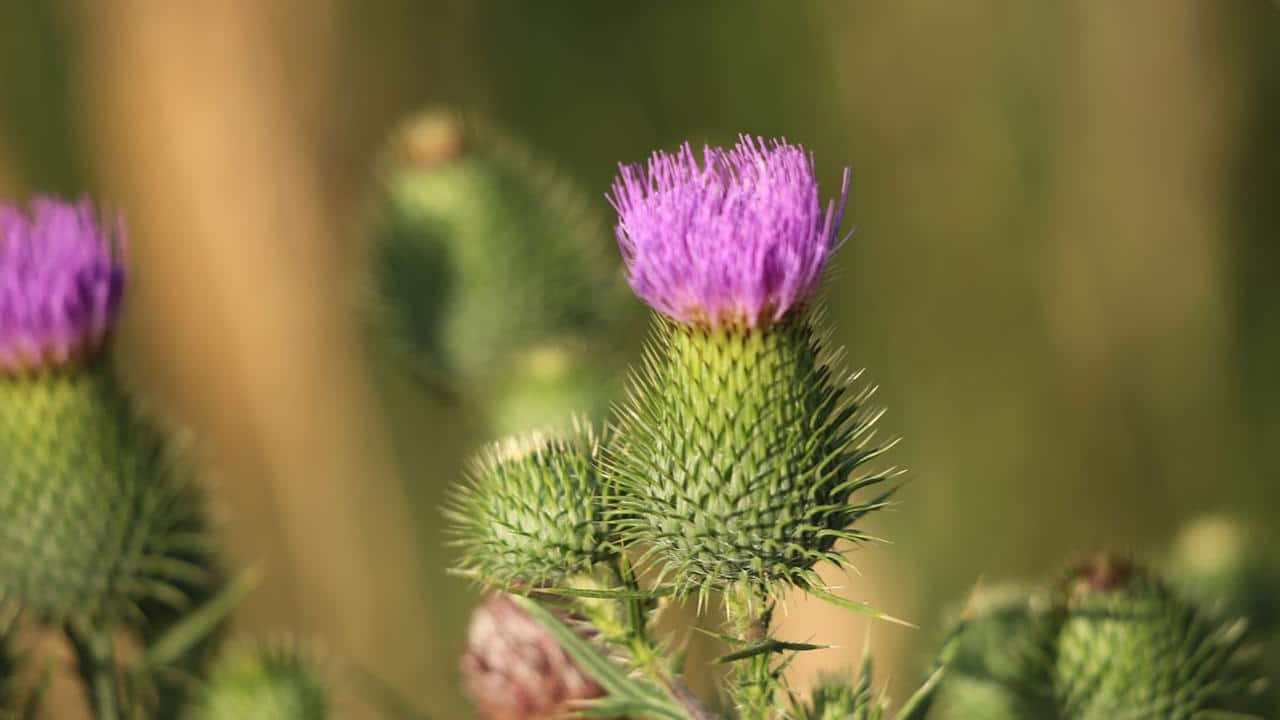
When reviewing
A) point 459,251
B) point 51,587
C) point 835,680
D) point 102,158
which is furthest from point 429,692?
point 835,680

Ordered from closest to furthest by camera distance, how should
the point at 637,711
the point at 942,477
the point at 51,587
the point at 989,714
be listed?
the point at 637,711
the point at 989,714
the point at 51,587
the point at 942,477

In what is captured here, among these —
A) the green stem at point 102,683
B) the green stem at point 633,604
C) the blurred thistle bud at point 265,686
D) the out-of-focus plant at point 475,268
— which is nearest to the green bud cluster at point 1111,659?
the green stem at point 633,604

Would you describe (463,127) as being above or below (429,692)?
above

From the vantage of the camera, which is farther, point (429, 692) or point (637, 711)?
point (429, 692)

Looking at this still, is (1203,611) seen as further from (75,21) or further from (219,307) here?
(75,21)

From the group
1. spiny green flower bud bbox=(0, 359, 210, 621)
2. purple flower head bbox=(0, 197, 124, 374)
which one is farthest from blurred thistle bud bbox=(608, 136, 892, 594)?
purple flower head bbox=(0, 197, 124, 374)

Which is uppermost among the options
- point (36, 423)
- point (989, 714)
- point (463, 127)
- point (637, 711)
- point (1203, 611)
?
point (463, 127)

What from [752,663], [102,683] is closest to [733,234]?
[752,663]

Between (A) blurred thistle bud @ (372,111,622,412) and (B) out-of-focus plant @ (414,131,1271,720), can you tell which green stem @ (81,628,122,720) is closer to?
(B) out-of-focus plant @ (414,131,1271,720)
